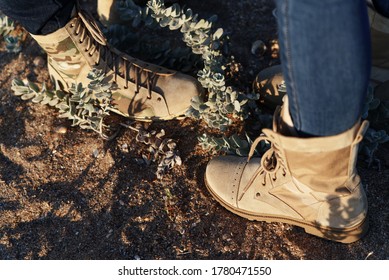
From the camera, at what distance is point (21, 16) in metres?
2.03

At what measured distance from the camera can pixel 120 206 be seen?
213 cm

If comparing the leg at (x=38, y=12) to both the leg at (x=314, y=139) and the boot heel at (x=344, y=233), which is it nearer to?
the leg at (x=314, y=139)

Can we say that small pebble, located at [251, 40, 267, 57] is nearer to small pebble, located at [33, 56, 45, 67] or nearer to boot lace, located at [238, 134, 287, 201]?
boot lace, located at [238, 134, 287, 201]

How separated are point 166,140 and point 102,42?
512mm

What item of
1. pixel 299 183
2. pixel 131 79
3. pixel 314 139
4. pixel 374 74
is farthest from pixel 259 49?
pixel 314 139

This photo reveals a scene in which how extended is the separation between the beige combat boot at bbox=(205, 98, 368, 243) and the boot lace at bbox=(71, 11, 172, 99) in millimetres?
522

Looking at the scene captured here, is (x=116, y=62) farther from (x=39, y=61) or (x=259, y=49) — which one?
(x=259, y=49)

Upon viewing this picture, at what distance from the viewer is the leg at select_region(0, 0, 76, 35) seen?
6.54 ft

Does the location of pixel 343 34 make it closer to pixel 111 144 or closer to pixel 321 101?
pixel 321 101

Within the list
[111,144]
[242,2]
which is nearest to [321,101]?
[111,144]

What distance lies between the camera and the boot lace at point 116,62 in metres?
2.26

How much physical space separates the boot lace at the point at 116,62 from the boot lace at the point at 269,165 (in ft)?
2.14

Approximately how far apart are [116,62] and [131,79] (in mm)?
101

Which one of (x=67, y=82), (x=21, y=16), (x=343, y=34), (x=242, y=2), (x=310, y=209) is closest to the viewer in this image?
(x=343, y=34)
